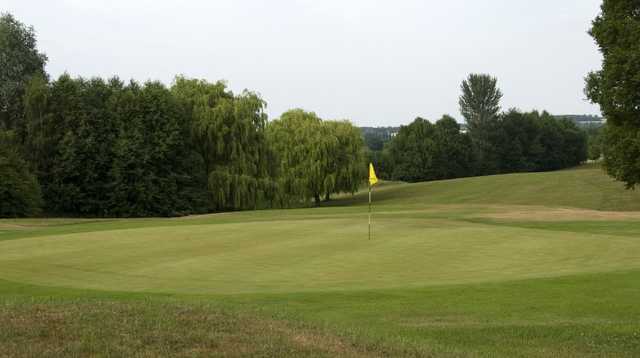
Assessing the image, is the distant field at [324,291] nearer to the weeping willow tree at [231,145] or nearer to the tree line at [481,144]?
the weeping willow tree at [231,145]

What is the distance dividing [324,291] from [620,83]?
2407cm

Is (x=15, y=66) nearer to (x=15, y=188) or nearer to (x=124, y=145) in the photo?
(x=124, y=145)

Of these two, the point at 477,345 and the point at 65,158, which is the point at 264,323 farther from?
the point at 65,158

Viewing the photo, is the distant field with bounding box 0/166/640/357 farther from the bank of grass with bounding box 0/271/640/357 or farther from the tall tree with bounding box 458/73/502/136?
the tall tree with bounding box 458/73/502/136

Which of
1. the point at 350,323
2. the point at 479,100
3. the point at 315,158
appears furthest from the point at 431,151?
the point at 350,323

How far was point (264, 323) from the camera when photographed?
9812 millimetres

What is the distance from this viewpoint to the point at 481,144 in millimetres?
128375

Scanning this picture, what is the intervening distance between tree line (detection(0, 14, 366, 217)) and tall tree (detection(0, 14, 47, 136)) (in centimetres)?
10

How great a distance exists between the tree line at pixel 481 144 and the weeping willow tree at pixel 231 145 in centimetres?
5627

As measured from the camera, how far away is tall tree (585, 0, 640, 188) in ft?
107

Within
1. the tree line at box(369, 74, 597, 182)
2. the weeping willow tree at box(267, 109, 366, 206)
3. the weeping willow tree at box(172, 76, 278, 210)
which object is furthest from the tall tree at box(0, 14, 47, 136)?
the tree line at box(369, 74, 597, 182)

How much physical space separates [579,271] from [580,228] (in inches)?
648

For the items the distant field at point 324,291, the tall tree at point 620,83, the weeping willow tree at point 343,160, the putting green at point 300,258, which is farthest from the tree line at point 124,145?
the tall tree at point 620,83

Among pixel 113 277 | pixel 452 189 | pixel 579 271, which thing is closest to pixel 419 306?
pixel 579 271
